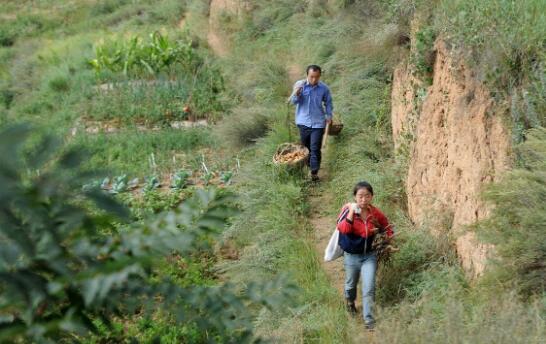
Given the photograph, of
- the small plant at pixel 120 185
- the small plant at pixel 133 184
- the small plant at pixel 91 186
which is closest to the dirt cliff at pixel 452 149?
the small plant at pixel 91 186

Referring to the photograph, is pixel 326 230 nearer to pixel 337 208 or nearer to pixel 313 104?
pixel 337 208

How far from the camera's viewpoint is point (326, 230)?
901 centimetres

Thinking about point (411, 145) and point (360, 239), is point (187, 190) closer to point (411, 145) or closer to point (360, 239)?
point (411, 145)

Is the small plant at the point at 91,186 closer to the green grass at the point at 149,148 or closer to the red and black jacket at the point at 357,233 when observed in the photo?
the red and black jacket at the point at 357,233

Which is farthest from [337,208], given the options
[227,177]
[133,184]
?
[133,184]

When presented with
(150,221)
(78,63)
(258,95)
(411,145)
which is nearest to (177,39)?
(78,63)

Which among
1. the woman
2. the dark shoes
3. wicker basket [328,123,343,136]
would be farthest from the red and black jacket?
wicker basket [328,123,343,136]

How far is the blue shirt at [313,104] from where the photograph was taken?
965 centimetres

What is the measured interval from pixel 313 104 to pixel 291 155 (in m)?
0.89

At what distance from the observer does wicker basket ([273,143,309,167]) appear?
10047 millimetres

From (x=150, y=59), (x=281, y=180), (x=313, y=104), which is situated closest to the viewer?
(x=313, y=104)

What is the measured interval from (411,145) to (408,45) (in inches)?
68.6

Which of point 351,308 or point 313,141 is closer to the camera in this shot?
point 351,308

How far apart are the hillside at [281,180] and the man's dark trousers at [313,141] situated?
0.31 m
